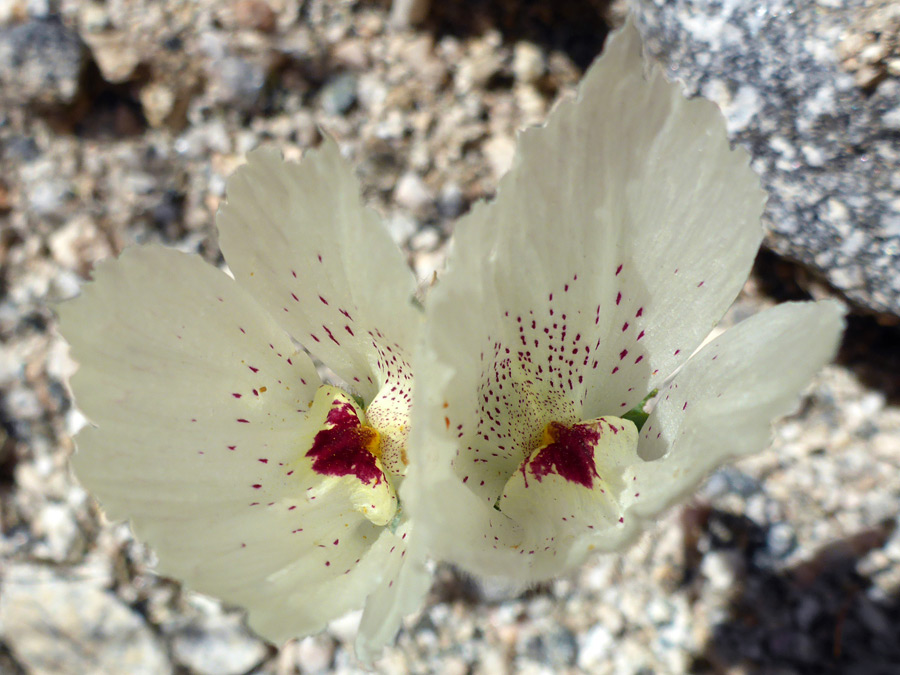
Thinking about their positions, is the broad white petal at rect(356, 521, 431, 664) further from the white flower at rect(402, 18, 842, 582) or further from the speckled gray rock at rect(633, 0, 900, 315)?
the speckled gray rock at rect(633, 0, 900, 315)

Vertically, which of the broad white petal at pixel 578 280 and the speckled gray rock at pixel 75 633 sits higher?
the broad white petal at pixel 578 280

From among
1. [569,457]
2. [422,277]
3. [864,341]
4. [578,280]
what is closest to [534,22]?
[422,277]

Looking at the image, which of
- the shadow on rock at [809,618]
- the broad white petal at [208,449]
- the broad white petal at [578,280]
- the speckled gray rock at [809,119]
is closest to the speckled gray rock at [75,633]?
the broad white petal at [208,449]

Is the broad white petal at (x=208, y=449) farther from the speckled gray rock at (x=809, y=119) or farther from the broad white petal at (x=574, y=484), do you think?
the speckled gray rock at (x=809, y=119)

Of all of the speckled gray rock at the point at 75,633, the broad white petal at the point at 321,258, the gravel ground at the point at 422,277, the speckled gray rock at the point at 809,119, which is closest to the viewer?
the broad white petal at the point at 321,258

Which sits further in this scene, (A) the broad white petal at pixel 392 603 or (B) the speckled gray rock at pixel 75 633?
(B) the speckled gray rock at pixel 75 633

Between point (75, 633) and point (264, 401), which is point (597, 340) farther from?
point (75, 633)
